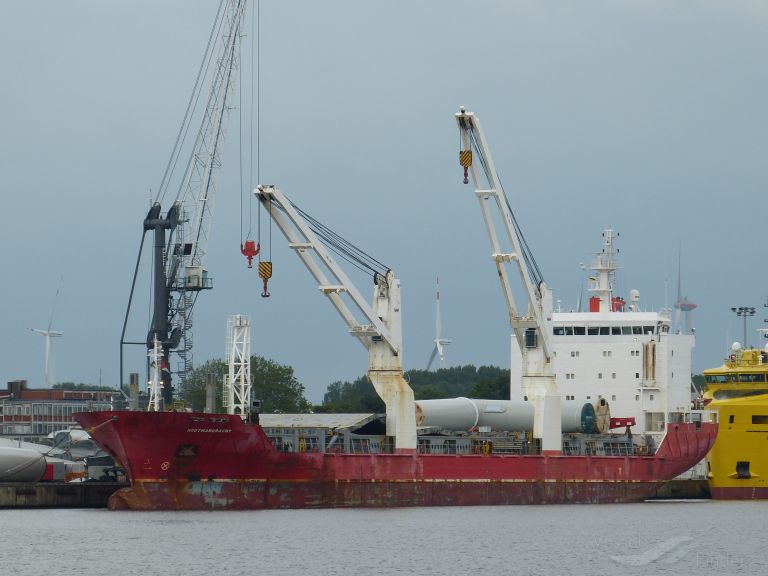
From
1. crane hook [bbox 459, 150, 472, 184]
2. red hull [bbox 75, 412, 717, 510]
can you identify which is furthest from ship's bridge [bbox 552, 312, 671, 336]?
crane hook [bbox 459, 150, 472, 184]

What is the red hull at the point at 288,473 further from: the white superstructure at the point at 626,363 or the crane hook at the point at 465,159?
the crane hook at the point at 465,159

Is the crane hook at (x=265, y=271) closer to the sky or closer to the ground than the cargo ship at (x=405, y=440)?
closer to the sky

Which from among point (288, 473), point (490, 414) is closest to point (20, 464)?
point (288, 473)

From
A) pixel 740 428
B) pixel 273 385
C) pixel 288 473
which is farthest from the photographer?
pixel 273 385

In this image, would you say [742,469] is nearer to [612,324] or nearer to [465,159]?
[612,324]

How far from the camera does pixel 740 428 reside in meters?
77.9

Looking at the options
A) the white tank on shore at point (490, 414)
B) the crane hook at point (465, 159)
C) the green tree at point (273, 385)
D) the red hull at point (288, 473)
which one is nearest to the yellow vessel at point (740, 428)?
the red hull at point (288, 473)

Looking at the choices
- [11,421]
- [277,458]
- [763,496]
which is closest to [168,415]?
[277,458]

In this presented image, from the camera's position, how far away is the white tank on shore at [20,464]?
241 ft

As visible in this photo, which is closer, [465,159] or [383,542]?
[383,542]

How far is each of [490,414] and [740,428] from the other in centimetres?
1186

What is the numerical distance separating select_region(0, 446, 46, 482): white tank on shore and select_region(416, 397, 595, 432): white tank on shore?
56.0ft

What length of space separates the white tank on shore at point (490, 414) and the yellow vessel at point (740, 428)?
615 cm

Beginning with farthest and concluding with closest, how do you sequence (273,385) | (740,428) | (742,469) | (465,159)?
(273,385) < (742,469) < (740,428) < (465,159)
